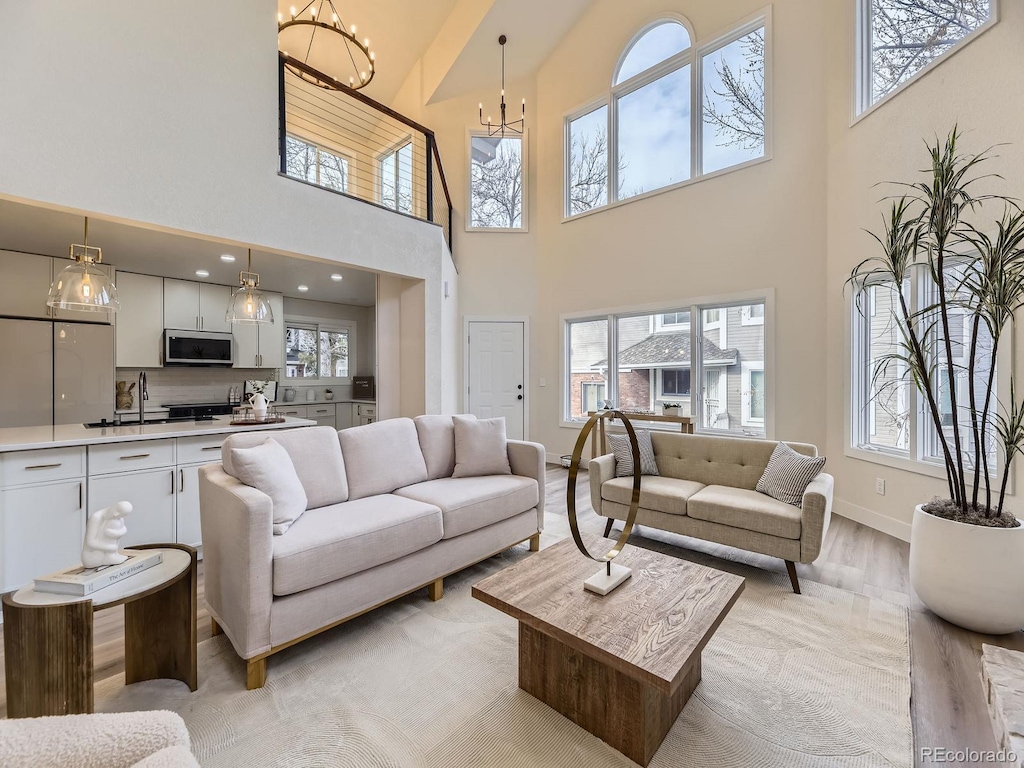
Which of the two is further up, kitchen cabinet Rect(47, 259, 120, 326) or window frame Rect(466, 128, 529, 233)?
window frame Rect(466, 128, 529, 233)

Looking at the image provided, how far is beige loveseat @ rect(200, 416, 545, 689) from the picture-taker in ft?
5.96

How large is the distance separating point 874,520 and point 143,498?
5303mm

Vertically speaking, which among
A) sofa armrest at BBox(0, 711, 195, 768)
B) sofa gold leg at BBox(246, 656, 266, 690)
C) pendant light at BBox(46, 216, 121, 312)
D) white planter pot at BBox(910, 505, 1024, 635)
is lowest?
sofa gold leg at BBox(246, 656, 266, 690)

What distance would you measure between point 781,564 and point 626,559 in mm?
1606

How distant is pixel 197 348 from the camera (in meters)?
5.27

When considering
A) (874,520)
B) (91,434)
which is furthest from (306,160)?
→ (874,520)

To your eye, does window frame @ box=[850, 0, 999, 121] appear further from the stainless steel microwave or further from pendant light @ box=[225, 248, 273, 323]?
the stainless steel microwave

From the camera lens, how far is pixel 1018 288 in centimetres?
214

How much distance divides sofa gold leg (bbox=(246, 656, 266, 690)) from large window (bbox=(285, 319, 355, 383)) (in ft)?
17.3

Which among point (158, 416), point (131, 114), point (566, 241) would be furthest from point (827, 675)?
point (158, 416)

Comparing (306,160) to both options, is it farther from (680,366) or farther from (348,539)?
(348,539)

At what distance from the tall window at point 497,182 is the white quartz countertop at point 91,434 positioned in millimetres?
4276

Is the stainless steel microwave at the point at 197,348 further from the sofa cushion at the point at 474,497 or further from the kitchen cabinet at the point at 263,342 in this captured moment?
the sofa cushion at the point at 474,497

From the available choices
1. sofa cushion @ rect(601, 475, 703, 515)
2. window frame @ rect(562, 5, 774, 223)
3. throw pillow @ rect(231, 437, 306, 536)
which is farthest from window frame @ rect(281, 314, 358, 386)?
sofa cushion @ rect(601, 475, 703, 515)
